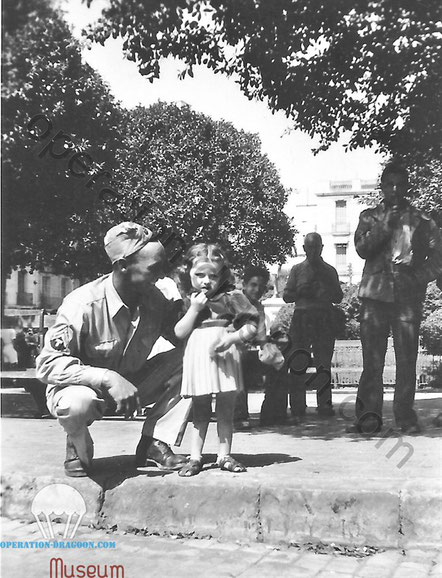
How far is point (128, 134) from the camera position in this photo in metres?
4.10

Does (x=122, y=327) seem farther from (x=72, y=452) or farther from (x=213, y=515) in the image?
(x=213, y=515)

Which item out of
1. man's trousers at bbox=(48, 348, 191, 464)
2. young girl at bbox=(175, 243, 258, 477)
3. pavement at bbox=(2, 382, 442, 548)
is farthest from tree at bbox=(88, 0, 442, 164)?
pavement at bbox=(2, 382, 442, 548)

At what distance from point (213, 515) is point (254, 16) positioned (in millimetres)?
2657

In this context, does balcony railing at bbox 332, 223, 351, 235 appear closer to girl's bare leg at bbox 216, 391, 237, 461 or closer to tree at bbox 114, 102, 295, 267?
tree at bbox 114, 102, 295, 267

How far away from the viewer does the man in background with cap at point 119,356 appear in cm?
297

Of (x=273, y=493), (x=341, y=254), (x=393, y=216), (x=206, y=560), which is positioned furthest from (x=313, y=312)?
(x=206, y=560)

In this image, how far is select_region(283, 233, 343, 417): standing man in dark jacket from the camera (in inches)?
198

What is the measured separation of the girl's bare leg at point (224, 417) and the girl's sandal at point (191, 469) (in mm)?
102

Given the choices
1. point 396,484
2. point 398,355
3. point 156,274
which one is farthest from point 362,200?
point 396,484

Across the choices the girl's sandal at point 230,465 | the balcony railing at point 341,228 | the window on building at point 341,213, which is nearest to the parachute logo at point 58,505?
the girl's sandal at point 230,465

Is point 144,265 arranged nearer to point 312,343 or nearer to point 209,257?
point 209,257

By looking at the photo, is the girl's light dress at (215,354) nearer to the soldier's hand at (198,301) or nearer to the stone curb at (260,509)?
the soldier's hand at (198,301)

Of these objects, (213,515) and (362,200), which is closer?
(213,515)

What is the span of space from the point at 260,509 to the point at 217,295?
945 mm
